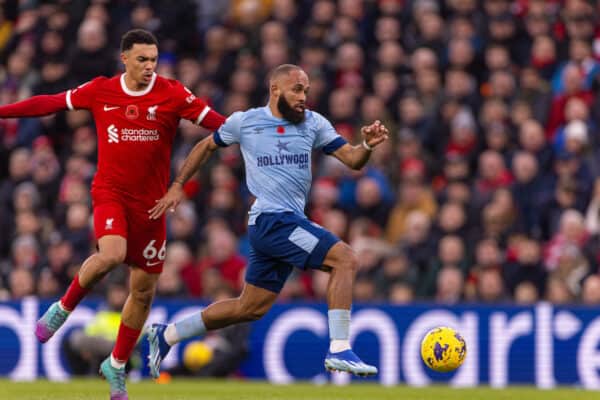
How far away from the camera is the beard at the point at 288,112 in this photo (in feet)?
37.0

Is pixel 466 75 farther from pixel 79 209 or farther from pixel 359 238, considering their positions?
pixel 79 209

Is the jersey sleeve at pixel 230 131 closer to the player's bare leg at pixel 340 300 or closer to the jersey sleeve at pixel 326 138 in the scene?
the jersey sleeve at pixel 326 138

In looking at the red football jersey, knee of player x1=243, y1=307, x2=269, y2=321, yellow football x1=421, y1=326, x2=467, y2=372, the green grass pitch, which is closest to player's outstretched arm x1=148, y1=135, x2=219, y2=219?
the red football jersey

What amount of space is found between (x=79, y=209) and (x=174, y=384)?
135 inches

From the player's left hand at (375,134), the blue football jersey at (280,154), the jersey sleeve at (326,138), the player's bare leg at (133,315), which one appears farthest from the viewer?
the player's bare leg at (133,315)

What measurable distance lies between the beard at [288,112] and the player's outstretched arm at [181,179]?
0.70m

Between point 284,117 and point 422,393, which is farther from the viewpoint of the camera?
point 422,393

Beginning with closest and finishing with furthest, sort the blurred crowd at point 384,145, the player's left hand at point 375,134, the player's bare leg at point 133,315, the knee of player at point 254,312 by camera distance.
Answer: the player's left hand at point 375,134 → the knee of player at point 254,312 → the player's bare leg at point 133,315 → the blurred crowd at point 384,145

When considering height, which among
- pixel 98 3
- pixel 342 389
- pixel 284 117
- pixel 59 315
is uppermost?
pixel 98 3

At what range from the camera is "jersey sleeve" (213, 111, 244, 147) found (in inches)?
453

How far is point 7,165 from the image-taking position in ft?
Result: 69.2

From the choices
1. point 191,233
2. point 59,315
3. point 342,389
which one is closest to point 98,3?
point 191,233

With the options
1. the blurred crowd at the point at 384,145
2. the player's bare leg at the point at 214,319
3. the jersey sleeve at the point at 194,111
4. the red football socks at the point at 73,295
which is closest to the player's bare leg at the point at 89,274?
the red football socks at the point at 73,295

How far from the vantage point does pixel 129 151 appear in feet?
38.1
